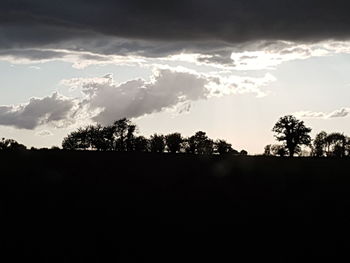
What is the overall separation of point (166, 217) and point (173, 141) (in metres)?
141

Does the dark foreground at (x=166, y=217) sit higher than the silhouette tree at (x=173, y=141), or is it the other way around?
the silhouette tree at (x=173, y=141)

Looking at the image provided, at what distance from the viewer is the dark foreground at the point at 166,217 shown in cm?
1224

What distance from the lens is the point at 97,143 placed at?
137500 mm

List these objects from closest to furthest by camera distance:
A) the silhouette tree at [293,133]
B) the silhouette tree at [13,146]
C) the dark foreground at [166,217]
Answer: the dark foreground at [166,217], the silhouette tree at [13,146], the silhouette tree at [293,133]

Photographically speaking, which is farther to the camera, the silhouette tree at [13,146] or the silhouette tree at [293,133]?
the silhouette tree at [293,133]

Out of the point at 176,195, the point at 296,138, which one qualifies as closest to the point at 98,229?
the point at 176,195

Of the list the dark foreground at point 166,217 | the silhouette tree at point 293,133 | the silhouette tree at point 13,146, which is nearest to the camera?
the dark foreground at point 166,217

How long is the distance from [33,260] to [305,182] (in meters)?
17.6

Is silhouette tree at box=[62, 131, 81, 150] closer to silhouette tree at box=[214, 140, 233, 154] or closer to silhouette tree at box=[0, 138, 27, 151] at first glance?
silhouette tree at box=[0, 138, 27, 151]

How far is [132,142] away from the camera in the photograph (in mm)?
134000

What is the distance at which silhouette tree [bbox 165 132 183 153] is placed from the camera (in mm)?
151625

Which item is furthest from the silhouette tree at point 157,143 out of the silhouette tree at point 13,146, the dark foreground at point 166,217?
the dark foreground at point 166,217

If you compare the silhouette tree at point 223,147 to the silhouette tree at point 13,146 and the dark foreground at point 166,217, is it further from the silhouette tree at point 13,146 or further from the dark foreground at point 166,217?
the dark foreground at point 166,217

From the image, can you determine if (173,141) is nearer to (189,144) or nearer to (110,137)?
(189,144)
